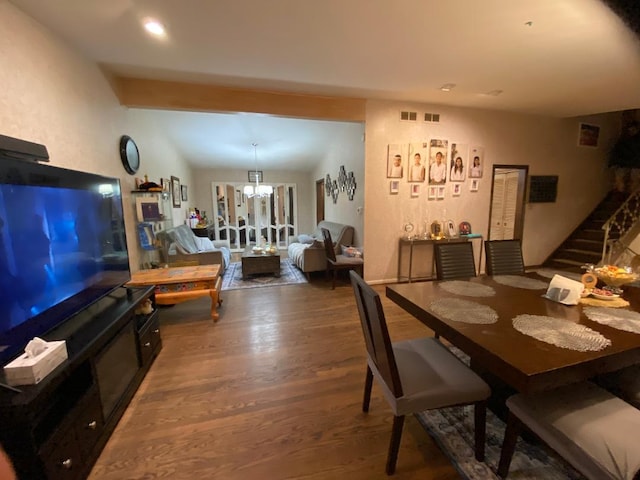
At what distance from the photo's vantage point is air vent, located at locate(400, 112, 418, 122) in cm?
397

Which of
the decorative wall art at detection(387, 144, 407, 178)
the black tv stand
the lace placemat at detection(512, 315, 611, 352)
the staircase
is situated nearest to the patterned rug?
the lace placemat at detection(512, 315, 611, 352)

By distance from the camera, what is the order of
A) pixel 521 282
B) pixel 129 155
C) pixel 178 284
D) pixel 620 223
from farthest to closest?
pixel 620 223 → pixel 129 155 → pixel 178 284 → pixel 521 282

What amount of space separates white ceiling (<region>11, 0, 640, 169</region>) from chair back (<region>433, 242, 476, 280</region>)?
69.5 inches

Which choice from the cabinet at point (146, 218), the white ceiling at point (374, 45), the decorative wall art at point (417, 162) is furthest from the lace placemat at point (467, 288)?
the cabinet at point (146, 218)

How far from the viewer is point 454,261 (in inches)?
93.7

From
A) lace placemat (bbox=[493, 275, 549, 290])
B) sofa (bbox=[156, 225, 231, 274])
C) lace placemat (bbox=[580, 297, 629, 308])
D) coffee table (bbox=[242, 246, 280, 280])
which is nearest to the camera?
lace placemat (bbox=[580, 297, 629, 308])

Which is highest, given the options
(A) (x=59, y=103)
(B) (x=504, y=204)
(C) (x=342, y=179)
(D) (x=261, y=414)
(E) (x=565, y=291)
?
(A) (x=59, y=103)

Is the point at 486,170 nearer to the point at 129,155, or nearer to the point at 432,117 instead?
the point at 432,117

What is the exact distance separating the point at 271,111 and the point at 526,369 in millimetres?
3549

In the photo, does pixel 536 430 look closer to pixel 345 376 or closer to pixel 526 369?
pixel 526 369

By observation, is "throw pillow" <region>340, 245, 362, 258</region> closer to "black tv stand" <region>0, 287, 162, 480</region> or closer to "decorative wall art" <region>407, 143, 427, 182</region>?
"decorative wall art" <region>407, 143, 427, 182</region>

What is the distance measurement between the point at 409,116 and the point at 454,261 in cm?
260

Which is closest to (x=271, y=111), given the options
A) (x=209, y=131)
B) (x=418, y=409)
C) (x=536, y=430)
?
(x=209, y=131)

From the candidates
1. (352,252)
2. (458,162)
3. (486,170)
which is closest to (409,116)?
(458,162)
